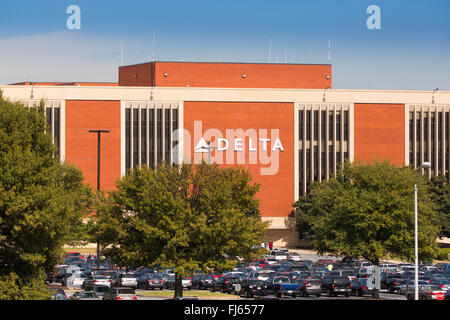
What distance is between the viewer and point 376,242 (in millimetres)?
45750

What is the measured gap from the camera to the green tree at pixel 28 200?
1088 inches

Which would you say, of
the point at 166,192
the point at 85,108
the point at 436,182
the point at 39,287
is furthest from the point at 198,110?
the point at 39,287

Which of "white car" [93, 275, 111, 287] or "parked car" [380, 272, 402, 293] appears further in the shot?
"parked car" [380, 272, 402, 293]

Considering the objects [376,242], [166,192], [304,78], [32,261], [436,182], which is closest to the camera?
[32,261]

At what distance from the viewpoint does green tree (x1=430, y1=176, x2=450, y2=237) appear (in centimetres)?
9675

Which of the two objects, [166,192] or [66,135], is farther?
[66,135]

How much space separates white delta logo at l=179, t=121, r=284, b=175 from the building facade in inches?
5.7

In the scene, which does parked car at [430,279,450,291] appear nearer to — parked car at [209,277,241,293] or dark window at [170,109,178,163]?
parked car at [209,277,241,293]

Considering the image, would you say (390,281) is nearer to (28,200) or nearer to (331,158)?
(28,200)

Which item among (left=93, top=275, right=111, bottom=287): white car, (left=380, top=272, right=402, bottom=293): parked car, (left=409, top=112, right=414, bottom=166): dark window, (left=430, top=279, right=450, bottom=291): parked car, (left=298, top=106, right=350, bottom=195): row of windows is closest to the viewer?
(left=430, top=279, right=450, bottom=291): parked car

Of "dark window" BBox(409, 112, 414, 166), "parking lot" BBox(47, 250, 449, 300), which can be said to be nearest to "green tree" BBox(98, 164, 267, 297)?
"parking lot" BBox(47, 250, 449, 300)

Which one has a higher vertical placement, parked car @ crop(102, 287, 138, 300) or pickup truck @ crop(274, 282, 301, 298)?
parked car @ crop(102, 287, 138, 300)
